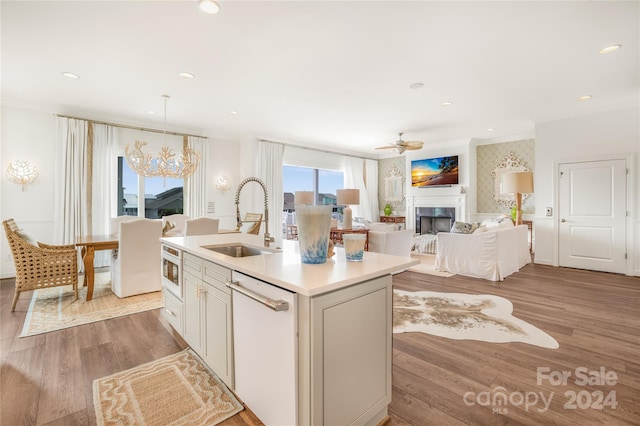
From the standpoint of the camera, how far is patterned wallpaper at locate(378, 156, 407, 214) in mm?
9320

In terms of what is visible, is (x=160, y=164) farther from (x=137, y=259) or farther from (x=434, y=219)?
(x=434, y=219)

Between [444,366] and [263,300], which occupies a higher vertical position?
[263,300]

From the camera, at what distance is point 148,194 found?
5.93 m

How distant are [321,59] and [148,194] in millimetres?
4539

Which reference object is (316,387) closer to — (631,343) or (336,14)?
(336,14)

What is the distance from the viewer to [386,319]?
5.22ft

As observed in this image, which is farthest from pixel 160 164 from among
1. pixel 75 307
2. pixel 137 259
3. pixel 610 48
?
pixel 610 48

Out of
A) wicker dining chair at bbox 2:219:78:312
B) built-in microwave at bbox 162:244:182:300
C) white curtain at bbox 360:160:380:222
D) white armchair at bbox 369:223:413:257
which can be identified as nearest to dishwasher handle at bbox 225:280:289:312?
built-in microwave at bbox 162:244:182:300

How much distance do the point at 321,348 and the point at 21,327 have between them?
3313 mm

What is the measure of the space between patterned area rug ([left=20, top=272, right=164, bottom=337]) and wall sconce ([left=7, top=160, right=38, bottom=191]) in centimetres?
180

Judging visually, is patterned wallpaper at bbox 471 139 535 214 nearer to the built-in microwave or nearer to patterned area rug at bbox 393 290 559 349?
patterned area rug at bbox 393 290 559 349

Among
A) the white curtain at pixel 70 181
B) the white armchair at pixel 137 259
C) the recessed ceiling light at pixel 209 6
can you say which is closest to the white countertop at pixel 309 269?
the recessed ceiling light at pixel 209 6

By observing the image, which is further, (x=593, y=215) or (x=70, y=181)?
(x=593, y=215)

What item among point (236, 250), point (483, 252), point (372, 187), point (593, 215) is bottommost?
point (483, 252)
